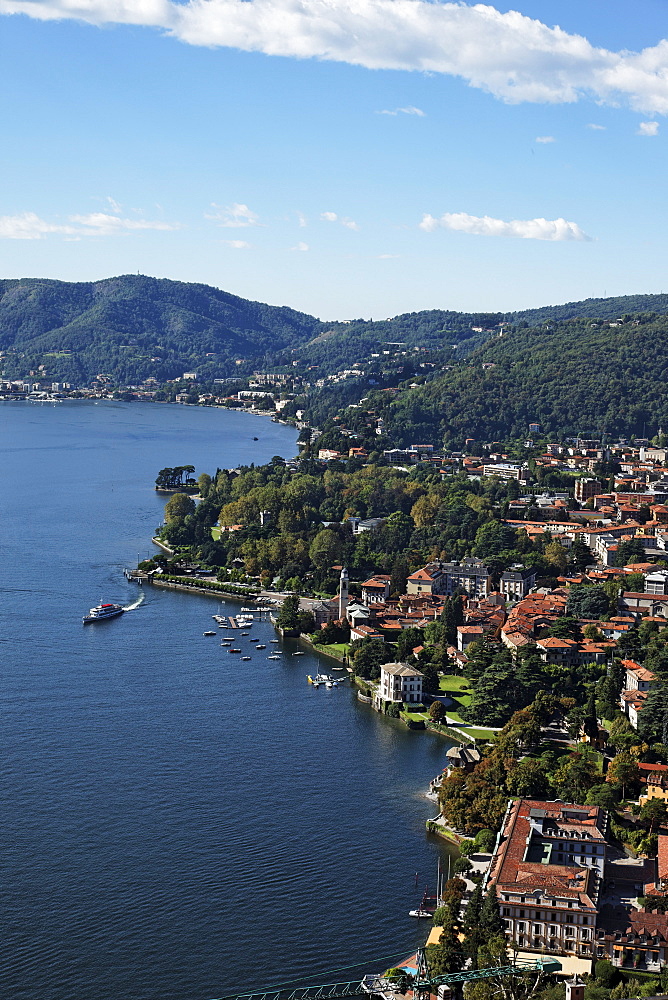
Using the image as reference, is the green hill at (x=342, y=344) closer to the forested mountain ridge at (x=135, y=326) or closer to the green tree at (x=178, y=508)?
the forested mountain ridge at (x=135, y=326)

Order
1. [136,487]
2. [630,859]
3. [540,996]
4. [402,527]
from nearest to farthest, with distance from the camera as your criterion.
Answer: [540,996], [630,859], [402,527], [136,487]

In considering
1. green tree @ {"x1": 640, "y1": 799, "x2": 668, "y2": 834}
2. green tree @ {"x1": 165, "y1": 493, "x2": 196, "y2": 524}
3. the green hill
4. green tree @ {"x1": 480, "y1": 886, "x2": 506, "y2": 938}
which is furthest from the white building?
the green hill

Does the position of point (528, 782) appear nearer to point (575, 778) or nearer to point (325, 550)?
point (575, 778)

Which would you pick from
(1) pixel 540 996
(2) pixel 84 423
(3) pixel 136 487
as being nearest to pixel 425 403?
(3) pixel 136 487

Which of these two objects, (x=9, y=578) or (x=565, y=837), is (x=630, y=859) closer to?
(x=565, y=837)

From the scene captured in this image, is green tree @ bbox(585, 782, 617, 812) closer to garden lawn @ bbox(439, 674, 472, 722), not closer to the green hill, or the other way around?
garden lawn @ bbox(439, 674, 472, 722)

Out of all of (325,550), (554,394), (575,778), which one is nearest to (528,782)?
(575,778)

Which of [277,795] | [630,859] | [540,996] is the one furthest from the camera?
[277,795]
